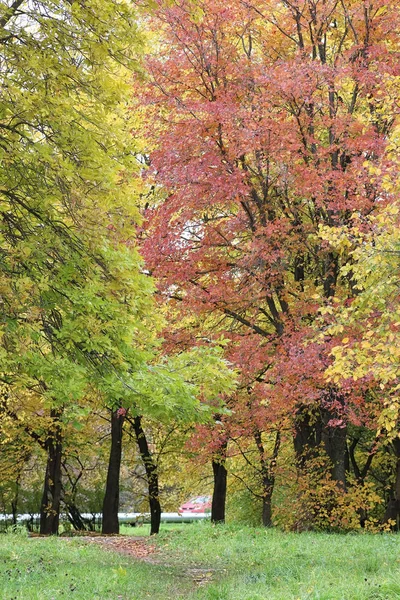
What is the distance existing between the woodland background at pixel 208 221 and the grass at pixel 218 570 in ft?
7.25

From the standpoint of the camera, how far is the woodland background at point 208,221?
8.59 m

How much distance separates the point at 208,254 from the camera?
15750 mm

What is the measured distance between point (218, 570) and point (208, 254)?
699cm

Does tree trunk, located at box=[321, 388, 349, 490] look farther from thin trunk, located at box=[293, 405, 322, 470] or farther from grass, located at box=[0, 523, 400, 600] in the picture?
grass, located at box=[0, 523, 400, 600]

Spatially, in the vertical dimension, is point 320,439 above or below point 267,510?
above

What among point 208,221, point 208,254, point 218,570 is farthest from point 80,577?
point 208,221

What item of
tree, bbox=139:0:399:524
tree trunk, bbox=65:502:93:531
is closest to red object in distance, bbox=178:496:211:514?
tree trunk, bbox=65:502:93:531

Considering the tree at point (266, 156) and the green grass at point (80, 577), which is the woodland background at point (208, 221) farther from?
the green grass at point (80, 577)

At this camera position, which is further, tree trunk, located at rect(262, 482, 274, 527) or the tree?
tree trunk, located at rect(262, 482, 274, 527)

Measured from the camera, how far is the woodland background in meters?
8.59

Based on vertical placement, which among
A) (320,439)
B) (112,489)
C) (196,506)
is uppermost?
(320,439)

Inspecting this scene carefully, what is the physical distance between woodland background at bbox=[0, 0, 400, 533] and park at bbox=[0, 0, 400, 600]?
5 cm

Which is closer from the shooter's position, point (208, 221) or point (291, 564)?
point (291, 564)

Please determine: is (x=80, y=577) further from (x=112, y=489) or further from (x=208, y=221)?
(x=112, y=489)
